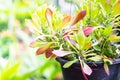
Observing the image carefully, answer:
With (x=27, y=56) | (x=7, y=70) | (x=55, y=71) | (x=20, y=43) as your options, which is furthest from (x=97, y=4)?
(x=20, y=43)

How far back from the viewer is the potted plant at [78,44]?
0.54 meters

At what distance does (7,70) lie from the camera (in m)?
0.93

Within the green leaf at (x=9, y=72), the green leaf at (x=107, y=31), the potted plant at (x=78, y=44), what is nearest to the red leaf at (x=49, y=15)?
the potted plant at (x=78, y=44)

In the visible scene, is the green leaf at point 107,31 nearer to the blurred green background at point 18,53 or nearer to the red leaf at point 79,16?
the red leaf at point 79,16

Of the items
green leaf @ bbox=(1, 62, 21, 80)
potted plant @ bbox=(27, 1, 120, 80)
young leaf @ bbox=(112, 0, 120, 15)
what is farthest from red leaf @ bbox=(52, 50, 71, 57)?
green leaf @ bbox=(1, 62, 21, 80)

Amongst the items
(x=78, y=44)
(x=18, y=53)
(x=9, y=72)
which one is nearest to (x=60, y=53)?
(x=78, y=44)

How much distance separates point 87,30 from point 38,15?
114mm

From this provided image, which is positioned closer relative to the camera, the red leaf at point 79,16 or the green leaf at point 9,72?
the red leaf at point 79,16

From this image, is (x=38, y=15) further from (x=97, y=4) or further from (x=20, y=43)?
(x=20, y=43)

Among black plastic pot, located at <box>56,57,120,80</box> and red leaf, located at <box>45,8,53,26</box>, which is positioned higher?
red leaf, located at <box>45,8,53,26</box>

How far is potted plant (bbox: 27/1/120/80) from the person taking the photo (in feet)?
1.76

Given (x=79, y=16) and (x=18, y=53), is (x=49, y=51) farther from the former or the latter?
(x=18, y=53)

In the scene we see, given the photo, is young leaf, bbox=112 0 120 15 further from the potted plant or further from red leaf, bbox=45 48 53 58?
red leaf, bbox=45 48 53 58

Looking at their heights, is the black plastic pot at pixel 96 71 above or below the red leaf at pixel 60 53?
below
